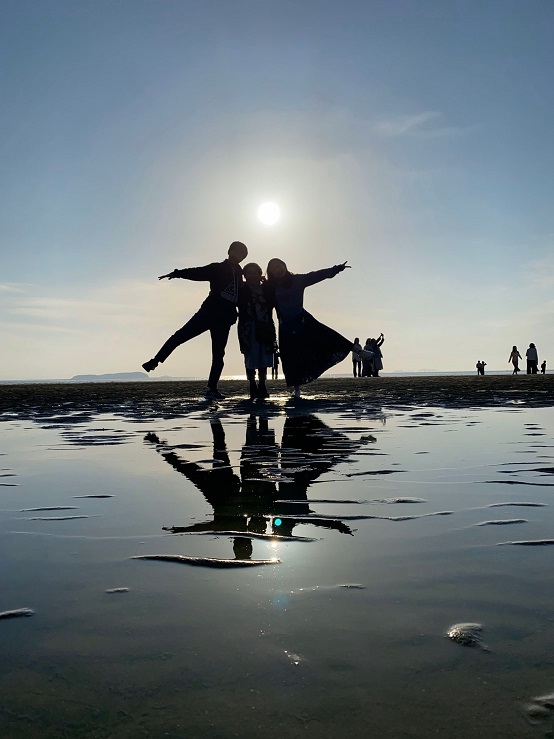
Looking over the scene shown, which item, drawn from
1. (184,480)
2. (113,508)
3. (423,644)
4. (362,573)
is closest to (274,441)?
(184,480)

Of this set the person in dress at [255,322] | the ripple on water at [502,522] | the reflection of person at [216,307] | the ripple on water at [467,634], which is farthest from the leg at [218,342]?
the ripple on water at [467,634]

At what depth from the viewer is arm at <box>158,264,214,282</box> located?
1238 centimetres

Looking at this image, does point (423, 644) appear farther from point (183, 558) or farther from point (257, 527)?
point (257, 527)

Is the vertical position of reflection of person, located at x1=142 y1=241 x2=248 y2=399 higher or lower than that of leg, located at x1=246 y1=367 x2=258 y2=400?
higher

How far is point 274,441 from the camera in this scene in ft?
21.2

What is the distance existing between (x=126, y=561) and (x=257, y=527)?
0.66 m

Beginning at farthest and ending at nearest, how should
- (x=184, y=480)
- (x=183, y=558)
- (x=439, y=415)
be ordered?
(x=439, y=415)
(x=184, y=480)
(x=183, y=558)

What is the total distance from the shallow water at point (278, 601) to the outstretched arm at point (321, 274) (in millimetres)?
7851

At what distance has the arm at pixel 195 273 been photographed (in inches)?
488

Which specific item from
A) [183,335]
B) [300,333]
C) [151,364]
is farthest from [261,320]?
[151,364]

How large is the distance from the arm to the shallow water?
8319 millimetres

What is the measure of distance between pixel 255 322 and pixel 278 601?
1069 cm

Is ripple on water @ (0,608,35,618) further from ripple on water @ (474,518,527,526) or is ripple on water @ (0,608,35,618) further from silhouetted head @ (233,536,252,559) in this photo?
ripple on water @ (474,518,527,526)

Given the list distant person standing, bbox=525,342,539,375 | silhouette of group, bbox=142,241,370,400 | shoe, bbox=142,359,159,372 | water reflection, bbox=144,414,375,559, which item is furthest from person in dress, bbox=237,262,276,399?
distant person standing, bbox=525,342,539,375
